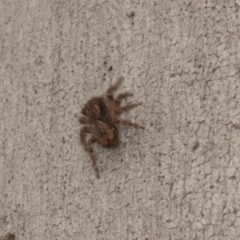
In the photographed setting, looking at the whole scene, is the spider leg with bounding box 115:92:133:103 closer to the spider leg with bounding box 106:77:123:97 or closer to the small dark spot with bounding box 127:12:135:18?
the spider leg with bounding box 106:77:123:97

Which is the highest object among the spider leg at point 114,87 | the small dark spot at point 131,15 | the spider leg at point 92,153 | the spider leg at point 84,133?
the small dark spot at point 131,15

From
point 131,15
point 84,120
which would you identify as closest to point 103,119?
point 84,120

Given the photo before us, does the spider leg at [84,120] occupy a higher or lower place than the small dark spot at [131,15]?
lower

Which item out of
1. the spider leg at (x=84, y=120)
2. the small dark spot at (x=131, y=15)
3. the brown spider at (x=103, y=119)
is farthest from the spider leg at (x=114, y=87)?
the small dark spot at (x=131, y=15)

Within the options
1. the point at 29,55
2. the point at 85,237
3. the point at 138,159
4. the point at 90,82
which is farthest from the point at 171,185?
the point at 29,55

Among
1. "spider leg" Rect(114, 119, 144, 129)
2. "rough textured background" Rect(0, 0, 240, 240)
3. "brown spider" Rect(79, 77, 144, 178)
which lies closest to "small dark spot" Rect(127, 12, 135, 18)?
"rough textured background" Rect(0, 0, 240, 240)

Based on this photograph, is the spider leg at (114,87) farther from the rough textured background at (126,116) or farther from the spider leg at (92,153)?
the spider leg at (92,153)

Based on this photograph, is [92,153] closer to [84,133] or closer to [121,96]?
[84,133]

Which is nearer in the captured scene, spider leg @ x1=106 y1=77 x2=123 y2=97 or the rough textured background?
the rough textured background
